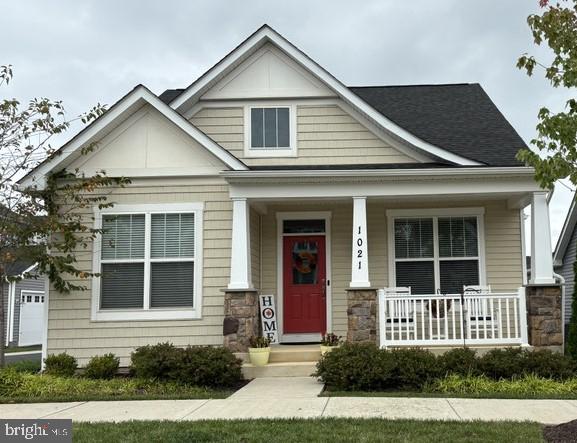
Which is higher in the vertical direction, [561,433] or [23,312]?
[23,312]

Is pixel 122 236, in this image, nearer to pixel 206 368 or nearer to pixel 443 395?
pixel 206 368

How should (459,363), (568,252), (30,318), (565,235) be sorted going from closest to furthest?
1. (459,363)
2. (565,235)
3. (568,252)
4. (30,318)

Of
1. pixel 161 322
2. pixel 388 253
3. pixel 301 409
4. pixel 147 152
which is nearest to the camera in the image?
pixel 301 409

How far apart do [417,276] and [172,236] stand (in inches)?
186

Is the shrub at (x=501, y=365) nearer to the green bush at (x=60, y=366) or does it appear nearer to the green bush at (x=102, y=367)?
the green bush at (x=102, y=367)

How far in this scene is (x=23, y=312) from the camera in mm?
26828

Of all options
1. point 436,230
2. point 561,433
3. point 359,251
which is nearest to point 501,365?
point 359,251

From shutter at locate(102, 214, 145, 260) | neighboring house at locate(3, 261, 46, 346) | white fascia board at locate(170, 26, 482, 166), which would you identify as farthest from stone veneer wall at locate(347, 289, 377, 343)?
neighboring house at locate(3, 261, 46, 346)

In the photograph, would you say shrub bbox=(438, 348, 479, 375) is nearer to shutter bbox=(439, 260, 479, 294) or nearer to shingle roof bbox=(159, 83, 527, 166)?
shutter bbox=(439, 260, 479, 294)

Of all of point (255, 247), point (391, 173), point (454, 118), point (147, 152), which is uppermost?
point (454, 118)

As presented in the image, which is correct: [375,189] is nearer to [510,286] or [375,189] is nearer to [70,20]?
[510,286]

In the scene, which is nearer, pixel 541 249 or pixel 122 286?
pixel 541 249

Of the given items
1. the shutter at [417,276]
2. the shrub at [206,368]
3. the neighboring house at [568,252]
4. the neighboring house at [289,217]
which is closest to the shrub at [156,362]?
the shrub at [206,368]

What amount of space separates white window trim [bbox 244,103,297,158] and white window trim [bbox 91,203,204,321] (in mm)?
1805
